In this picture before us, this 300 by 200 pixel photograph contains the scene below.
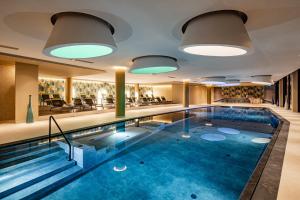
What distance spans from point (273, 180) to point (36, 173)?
423 cm

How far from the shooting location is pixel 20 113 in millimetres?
7094

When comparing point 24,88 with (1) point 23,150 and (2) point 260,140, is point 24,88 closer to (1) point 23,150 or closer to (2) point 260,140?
(1) point 23,150

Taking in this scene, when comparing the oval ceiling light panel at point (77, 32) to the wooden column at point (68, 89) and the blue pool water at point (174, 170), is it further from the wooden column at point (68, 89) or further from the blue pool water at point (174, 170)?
the wooden column at point (68, 89)

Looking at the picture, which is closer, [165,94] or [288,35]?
[288,35]

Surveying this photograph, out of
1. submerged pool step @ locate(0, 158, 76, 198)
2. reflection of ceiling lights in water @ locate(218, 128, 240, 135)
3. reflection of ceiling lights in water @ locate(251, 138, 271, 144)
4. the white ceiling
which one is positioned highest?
the white ceiling

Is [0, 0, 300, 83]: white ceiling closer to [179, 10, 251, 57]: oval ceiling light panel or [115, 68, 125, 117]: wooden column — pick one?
[179, 10, 251, 57]: oval ceiling light panel

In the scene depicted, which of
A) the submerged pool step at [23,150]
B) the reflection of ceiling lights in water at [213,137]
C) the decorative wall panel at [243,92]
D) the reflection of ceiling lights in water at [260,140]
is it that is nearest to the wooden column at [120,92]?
the reflection of ceiling lights in water at [213,137]

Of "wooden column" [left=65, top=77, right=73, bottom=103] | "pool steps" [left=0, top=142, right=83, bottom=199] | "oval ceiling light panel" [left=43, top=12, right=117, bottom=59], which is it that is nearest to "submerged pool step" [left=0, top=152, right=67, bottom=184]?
"pool steps" [left=0, top=142, right=83, bottom=199]

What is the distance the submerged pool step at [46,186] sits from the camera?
9.87 feet

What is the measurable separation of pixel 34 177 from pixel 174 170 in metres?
2.99

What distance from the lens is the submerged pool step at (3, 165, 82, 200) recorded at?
9.87ft

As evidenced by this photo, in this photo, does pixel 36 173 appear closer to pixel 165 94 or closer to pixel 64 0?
pixel 64 0

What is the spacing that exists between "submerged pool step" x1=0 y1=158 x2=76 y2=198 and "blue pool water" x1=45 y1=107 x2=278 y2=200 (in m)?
0.48

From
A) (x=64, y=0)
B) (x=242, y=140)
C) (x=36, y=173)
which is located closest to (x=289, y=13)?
(x=64, y=0)
